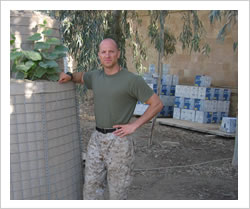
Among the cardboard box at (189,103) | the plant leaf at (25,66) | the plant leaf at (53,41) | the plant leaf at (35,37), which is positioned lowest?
the cardboard box at (189,103)

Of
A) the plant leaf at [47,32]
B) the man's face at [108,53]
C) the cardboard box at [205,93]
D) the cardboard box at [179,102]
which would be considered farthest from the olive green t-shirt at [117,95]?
the cardboard box at [179,102]

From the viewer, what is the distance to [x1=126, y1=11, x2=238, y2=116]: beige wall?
13078 mm

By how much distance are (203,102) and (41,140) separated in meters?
9.19

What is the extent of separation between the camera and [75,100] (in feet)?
12.1

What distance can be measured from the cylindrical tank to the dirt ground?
7.23 ft

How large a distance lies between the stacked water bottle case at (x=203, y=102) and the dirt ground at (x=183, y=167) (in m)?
1.31

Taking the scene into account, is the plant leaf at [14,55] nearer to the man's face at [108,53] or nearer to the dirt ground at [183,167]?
the man's face at [108,53]

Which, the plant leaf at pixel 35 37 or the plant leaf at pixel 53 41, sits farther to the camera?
the plant leaf at pixel 53 41

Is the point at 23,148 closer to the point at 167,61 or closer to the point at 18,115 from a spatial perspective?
the point at 18,115

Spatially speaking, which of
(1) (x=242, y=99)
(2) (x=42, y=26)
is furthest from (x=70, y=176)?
(1) (x=242, y=99)

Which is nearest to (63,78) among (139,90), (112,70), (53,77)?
(53,77)

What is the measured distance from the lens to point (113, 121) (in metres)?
3.30

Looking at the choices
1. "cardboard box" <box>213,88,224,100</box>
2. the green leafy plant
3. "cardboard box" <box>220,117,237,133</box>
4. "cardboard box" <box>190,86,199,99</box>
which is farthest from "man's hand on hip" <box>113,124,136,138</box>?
"cardboard box" <box>213,88,224,100</box>

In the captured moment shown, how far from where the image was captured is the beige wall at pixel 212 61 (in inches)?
515
